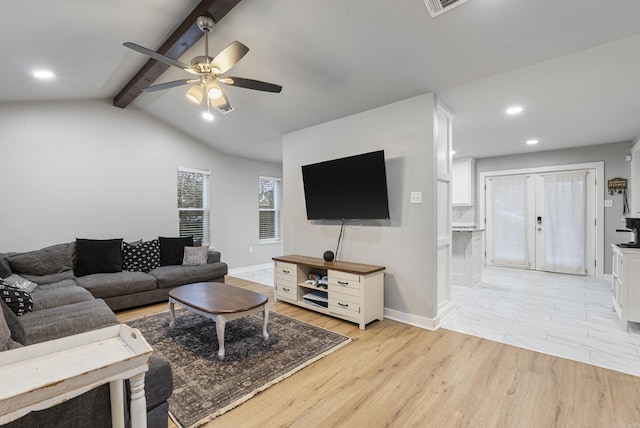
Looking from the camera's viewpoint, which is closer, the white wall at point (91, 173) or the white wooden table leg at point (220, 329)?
the white wooden table leg at point (220, 329)

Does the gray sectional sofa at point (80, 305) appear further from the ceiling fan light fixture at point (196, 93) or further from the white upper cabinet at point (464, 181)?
the white upper cabinet at point (464, 181)

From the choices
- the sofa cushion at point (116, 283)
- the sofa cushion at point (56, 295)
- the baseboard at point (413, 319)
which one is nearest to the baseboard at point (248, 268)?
the sofa cushion at point (116, 283)

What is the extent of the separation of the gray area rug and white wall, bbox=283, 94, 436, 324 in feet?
3.11

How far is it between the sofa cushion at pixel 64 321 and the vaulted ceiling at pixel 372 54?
2.26m

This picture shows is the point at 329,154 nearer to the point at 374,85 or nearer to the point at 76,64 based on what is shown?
the point at 374,85

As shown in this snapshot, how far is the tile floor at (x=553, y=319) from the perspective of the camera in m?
2.50

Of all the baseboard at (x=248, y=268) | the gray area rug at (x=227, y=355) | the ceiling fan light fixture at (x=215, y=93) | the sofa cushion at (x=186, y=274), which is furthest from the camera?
the baseboard at (x=248, y=268)

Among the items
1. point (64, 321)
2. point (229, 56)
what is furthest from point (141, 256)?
point (229, 56)

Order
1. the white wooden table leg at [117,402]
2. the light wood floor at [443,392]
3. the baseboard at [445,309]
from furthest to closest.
A: the baseboard at [445,309] < the light wood floor at [443,392] < the white wooden table leg at [117,402]

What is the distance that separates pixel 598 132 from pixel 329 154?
4.11m

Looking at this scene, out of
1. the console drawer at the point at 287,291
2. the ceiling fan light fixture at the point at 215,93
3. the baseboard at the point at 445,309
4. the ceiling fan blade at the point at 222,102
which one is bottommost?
the baseboard at the point at 445,309

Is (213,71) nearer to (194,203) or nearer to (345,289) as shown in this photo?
(345,289)

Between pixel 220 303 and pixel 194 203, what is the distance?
335cm

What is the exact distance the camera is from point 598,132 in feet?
14.3
